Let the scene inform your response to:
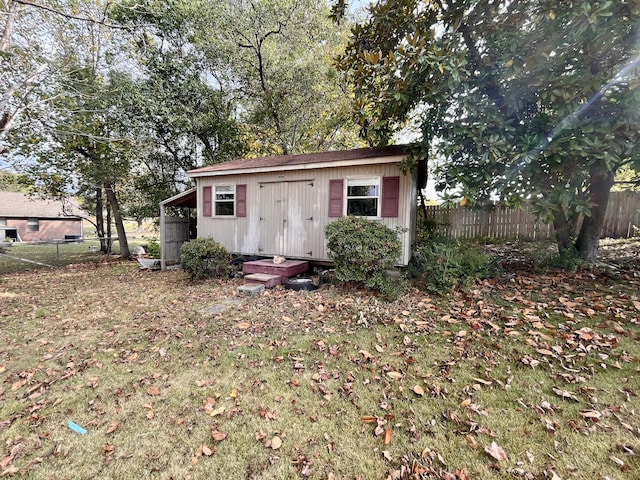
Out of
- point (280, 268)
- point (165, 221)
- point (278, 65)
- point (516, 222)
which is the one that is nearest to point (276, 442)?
point (280, 268)

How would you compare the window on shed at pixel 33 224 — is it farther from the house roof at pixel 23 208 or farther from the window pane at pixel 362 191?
the window pane at pixel 362 191

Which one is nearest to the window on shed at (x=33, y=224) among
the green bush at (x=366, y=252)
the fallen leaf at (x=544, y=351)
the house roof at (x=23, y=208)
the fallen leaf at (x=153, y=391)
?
the house roof at (x=23, y=208)

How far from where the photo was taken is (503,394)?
271cm

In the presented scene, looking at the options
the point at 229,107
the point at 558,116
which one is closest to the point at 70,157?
the point at 229,107

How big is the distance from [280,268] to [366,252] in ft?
7.47

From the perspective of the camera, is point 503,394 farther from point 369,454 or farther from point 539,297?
point 539,297

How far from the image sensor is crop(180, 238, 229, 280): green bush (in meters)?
7.19

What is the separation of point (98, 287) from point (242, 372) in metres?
6.31

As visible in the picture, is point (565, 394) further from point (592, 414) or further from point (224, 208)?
point (224, 208)

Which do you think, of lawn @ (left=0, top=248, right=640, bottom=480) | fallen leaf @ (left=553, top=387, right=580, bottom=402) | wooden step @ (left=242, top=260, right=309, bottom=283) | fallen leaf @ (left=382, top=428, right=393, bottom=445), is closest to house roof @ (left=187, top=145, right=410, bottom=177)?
wooden step @ (left=242, top=260, right=309, bottom=283)

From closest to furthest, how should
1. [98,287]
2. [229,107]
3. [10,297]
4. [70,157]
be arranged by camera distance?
[10,297], [98,287], [70,157], [229,107]

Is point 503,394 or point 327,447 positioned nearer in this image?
point 327,447

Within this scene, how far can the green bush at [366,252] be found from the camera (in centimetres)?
530

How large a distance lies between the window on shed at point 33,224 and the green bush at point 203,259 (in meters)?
28.4
